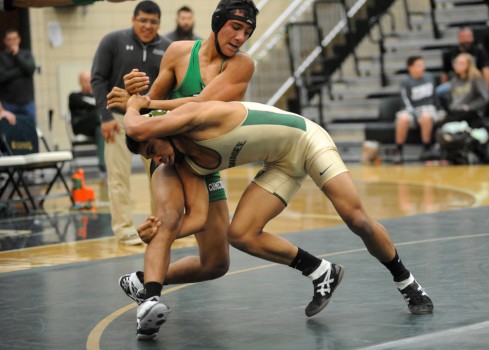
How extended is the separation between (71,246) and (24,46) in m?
9.97

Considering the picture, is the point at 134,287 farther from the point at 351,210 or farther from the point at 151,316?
the point at 351,210

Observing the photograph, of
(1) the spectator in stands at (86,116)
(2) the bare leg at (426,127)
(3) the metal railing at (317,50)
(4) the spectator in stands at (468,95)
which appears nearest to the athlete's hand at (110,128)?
(1) the spectator in stands at (86,116)

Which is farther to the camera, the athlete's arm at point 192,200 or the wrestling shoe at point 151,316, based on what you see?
the athlete's arm at point 192,200

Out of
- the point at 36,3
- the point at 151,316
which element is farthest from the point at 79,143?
the point at 151,316

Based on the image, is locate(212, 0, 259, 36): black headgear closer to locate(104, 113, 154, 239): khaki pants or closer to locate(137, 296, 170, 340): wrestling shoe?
locate(137, 296, 170, 340): wrestling shoe

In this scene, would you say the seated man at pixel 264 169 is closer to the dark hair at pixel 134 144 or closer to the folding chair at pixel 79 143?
the dark hair at pixel 134 144

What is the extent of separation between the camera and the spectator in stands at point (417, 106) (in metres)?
15.7

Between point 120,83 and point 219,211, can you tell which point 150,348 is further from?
point 120,83

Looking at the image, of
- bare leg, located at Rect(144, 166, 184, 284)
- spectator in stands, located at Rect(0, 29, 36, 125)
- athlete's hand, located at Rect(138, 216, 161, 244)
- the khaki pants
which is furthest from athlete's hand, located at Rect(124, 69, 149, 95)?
spectator in stands, located at Rect(0, 29, 36, 125)

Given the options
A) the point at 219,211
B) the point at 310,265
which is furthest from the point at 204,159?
the point at 310,265

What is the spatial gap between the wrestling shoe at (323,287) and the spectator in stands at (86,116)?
1028 centimetres

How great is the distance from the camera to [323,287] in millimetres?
5543

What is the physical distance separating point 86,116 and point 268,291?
10.0m

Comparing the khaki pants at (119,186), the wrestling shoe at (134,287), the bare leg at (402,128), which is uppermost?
the wrestling shoe at (134,287)
